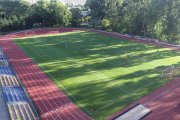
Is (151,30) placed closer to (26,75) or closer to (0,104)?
(26,75)

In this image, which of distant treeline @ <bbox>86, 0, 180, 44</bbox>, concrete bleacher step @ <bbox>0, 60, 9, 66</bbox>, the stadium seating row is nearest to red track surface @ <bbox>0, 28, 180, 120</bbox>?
the stadium seating row

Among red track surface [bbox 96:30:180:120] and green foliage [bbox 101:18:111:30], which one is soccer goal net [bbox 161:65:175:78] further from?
green foliage [bbox 101:18:111:30]

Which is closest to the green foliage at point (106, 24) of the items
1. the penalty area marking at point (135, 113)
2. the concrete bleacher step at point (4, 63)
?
the concrete bleacher step at point (4, 63)

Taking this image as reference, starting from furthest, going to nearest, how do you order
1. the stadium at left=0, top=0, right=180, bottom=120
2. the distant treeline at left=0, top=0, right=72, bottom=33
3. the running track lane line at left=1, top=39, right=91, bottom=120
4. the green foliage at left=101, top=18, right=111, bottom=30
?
1. the distant treeline at left=0, top=0, right=72, bottom=33
2. the green foliage at left=101, top=18, right=111, bottom=30
3. the stadium at left=0, top=0, right=180, bottom=120
4. the running track lane line at left=1, top=39, right=91, bottom=120

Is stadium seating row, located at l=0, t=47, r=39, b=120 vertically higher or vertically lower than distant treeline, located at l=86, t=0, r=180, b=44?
lower

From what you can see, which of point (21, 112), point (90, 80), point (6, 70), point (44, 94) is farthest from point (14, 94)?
point (90, 80)

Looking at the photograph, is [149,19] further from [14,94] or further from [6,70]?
[14,94]

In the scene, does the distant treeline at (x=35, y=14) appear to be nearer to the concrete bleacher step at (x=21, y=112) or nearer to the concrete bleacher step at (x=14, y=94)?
the concrete bleacher step at (x=14, y=94)
